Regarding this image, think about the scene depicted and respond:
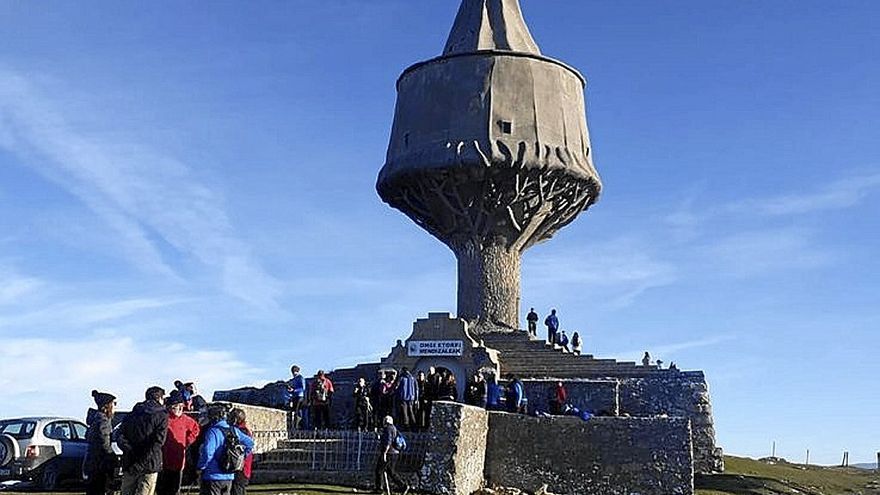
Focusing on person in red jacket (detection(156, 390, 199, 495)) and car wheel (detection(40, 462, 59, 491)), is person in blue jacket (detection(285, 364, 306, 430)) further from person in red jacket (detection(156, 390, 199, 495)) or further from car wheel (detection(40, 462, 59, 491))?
person in red jacket (detection(156, 390, 199, 495))

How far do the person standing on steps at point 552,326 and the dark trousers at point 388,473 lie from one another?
14.2m

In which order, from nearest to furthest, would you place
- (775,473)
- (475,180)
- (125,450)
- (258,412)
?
(125,450) → (258,412) → (775,473) → (475,180)

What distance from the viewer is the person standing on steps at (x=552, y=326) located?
33.0 metres

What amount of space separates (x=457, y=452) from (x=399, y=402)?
4.16 meters

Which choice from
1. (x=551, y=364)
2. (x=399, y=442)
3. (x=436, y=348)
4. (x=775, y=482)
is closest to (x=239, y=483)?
(x=399, y=442)

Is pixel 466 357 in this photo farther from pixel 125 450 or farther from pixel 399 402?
pixel 125 450

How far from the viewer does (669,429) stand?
20.3 m

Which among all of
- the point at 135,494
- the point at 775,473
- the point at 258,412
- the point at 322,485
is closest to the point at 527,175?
the point at 775,473

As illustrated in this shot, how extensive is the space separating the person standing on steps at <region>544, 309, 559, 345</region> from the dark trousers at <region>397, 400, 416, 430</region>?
10.9m

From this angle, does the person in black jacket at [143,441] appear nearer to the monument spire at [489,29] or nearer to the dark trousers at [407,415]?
the dark trousers at [407,415]

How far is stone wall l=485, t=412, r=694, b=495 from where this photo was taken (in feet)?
66.2

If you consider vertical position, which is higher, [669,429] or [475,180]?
[475,180]

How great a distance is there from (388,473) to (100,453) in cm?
629

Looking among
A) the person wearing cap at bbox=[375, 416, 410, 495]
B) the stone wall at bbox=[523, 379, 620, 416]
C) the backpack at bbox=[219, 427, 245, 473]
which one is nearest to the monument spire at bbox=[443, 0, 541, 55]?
the stone wall at bbox=[523, 379, 620, 416]
